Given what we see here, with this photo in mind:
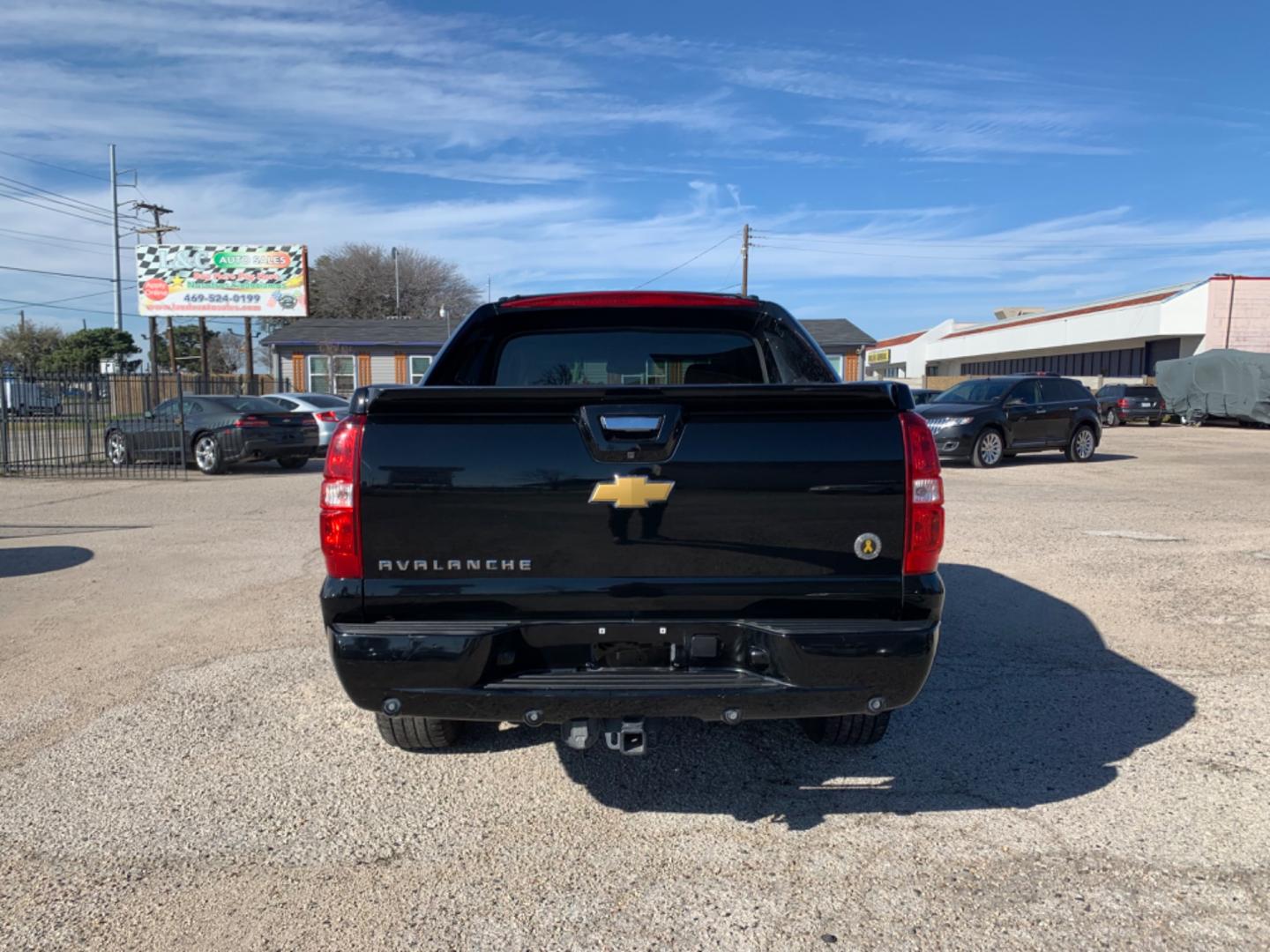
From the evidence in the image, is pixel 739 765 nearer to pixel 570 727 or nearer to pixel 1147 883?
pixel 570 727

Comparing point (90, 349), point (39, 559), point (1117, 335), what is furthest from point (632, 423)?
point (90, 349)

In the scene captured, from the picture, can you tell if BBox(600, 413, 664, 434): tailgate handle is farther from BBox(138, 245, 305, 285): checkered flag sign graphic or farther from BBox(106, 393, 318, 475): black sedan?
BBox(138, 245, 305, 285): checkered flag sign graphic

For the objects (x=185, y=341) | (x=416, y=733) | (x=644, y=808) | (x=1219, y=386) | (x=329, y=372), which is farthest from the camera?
(x=185, y=341)

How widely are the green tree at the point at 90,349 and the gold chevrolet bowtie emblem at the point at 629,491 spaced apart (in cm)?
5631

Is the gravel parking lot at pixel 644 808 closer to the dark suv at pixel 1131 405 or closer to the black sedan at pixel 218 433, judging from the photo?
the black sedan at pixel 218 433

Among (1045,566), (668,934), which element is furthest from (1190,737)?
(1045,566)

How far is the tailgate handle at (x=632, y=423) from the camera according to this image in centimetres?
281

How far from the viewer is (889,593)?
9.37 feet

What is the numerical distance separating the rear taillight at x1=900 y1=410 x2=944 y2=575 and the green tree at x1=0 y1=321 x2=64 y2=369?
67.4m

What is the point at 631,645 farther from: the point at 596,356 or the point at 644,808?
the point at 596,356

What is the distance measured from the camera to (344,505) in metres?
2.80

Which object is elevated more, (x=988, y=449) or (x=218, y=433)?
(x=218, y=433)

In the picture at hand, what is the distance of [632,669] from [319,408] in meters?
16.1

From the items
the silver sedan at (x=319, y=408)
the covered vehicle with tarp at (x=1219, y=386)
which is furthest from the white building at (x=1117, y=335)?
Result: the silver sedan at (x=319, y=408)
